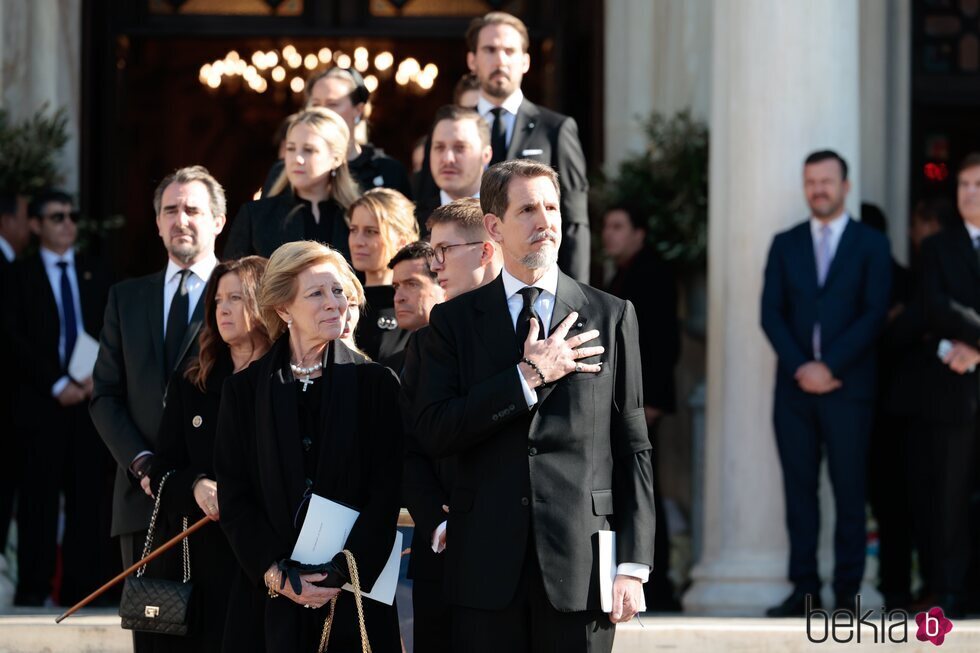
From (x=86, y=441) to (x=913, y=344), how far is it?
14.6ft

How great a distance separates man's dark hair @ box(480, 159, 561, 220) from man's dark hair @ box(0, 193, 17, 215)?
5.31m

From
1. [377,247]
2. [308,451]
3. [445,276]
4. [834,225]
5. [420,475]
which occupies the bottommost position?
[420,475]

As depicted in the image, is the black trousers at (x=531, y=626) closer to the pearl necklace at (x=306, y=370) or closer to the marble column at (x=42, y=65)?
the pearl necklace at (x=306, y=370)

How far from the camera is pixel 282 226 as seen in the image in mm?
7555

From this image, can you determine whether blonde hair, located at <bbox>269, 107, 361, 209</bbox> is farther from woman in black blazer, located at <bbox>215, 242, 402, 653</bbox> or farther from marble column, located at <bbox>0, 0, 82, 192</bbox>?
marble column, located at <bbox>0, 0, 82, 192</bbox>

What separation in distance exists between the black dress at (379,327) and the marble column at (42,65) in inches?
168

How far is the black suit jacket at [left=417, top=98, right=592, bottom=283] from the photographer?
815 centimetres

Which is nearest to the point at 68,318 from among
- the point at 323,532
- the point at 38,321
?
the point at 38,321

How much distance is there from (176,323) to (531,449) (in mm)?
2503

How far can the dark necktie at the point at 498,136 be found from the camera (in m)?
8.47

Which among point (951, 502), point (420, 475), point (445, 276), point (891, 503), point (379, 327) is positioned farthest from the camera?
point (891, 503)

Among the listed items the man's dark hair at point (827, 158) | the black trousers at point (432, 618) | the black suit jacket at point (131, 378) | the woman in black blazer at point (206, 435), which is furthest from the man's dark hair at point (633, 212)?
the black trousers at point (432, 618)

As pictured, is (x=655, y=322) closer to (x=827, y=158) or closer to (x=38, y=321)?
(x=827, y=158)

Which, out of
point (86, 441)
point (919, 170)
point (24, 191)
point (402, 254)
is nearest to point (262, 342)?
point (402, 254)
